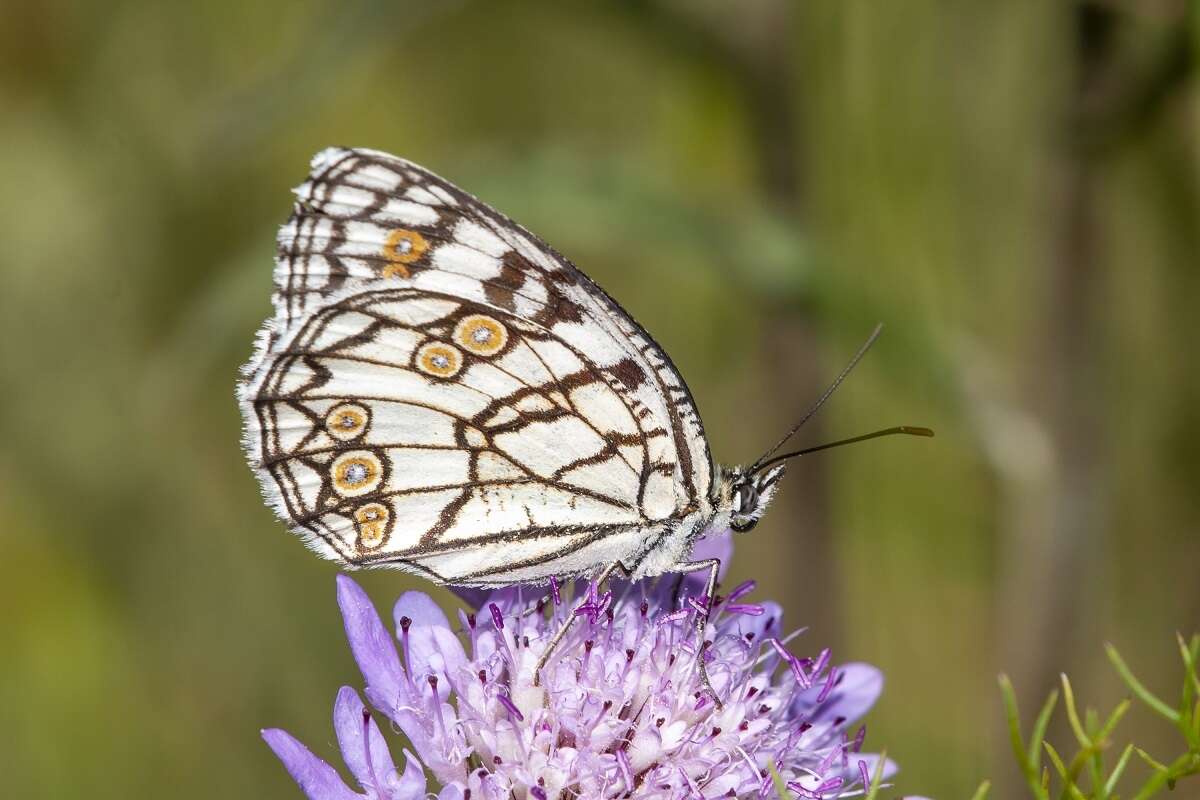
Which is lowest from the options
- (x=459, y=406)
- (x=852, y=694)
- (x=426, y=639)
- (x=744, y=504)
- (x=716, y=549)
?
(x=852, y=694)

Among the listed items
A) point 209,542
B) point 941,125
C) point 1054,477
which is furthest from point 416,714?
point 941,125

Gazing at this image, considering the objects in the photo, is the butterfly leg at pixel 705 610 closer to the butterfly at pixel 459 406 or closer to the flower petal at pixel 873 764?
the butterfly at pixel 459 406

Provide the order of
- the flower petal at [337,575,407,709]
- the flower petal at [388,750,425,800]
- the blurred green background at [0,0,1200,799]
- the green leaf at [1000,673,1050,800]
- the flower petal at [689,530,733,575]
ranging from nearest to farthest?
the green leaf at [1000,673,1050,800]
the flower petal at [388,750,425,800]
the flower petal at [337,575,407,709]
the flower petal at [689,530,733,575]
the blurred green background at [0,0,1200,799]

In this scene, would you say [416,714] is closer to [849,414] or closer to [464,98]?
[849,414]

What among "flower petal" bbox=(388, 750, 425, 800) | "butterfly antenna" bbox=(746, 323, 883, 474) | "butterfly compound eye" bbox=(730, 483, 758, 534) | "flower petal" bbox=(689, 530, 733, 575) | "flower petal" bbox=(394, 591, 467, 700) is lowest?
"flower petal" bbox=(388, 750, 425, 800)

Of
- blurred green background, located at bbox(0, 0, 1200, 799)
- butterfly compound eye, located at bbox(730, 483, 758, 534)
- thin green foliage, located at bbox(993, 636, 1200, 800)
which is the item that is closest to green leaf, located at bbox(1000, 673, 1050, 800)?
thin green foliage, located at bbox(993, 636, 1200, 800)

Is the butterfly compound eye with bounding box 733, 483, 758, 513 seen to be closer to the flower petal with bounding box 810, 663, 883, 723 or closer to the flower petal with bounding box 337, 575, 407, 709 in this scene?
the flower petal with bounding box 810, 663, 883, 723

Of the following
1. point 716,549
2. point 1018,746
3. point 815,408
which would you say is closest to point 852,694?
point 716,549

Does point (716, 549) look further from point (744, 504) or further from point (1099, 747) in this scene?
point (1099, 747)
